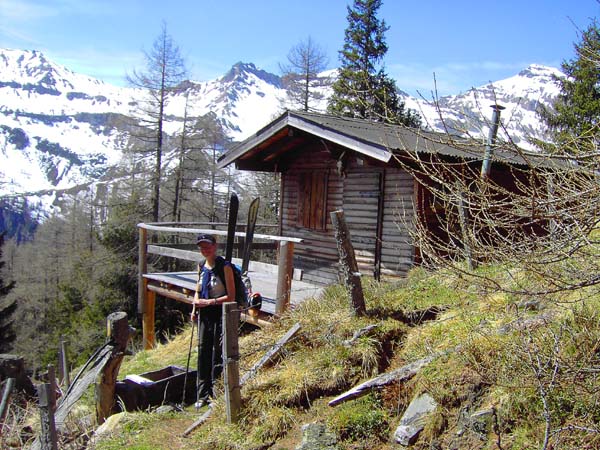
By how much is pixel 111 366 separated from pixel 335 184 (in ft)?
22.2

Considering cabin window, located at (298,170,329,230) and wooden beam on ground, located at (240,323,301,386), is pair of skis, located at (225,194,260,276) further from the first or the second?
cabin window, located at (298,170,329,230)

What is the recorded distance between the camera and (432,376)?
4.80 metres

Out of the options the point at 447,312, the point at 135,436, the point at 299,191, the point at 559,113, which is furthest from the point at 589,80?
the point at 135,436

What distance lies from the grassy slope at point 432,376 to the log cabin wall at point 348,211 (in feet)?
10.8

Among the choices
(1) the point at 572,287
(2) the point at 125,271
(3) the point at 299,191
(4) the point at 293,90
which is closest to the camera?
(1) the point at 572,287

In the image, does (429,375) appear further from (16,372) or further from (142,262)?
(142,262)

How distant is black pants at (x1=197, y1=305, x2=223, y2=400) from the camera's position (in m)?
6.45

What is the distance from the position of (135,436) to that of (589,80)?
21204 millimetres

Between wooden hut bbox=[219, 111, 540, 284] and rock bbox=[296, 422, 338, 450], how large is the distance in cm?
501

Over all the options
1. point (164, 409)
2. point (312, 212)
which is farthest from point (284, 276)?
point (312, 212)

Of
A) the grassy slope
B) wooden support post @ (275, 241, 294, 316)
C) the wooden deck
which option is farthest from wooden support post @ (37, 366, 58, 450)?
the wooden deck

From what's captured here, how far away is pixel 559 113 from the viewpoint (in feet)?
A: 78.1

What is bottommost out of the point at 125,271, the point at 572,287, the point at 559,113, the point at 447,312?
the point at 125,271

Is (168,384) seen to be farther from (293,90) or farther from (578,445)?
(293,90)
